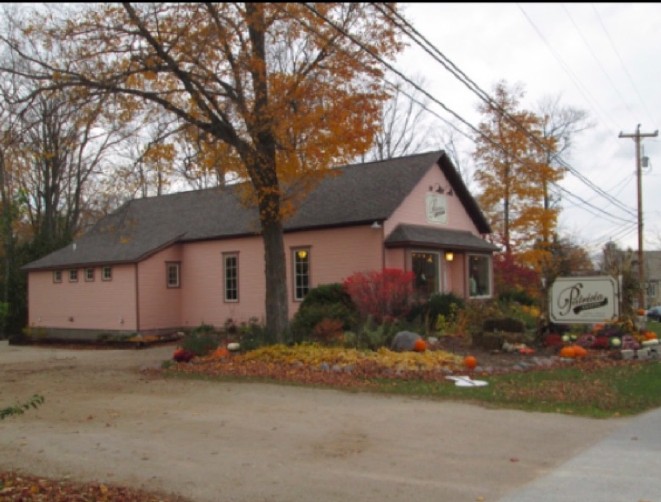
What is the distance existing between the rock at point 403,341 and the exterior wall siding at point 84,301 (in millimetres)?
12727

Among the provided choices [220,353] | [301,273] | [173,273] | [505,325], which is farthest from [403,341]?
[173,273]

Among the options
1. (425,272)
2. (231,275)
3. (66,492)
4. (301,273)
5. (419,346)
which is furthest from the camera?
(231,275)

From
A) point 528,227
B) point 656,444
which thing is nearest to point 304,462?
point 656,444

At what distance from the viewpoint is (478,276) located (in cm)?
2598

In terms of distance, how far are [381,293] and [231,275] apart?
8.80 m

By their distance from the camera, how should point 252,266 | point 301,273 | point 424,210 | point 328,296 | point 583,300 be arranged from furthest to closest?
1. point 252,266
2. point 301,273
3. point 424,210
4. point 328,296
5. point 583,300

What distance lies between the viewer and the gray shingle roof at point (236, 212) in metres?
22.5

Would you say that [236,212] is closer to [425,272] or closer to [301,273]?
[301,273]

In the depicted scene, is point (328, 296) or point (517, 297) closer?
point (328, 296)

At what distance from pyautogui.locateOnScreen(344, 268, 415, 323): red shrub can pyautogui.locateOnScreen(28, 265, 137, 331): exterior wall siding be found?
404 inches

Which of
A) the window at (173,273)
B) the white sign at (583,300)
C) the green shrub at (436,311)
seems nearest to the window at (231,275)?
the window at (173,273)

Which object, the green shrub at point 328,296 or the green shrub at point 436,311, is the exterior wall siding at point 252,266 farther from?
the green shrub at point 436,311

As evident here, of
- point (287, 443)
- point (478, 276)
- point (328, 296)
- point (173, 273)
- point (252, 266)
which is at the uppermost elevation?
point (252, 266)

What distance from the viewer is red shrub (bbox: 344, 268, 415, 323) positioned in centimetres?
1839
